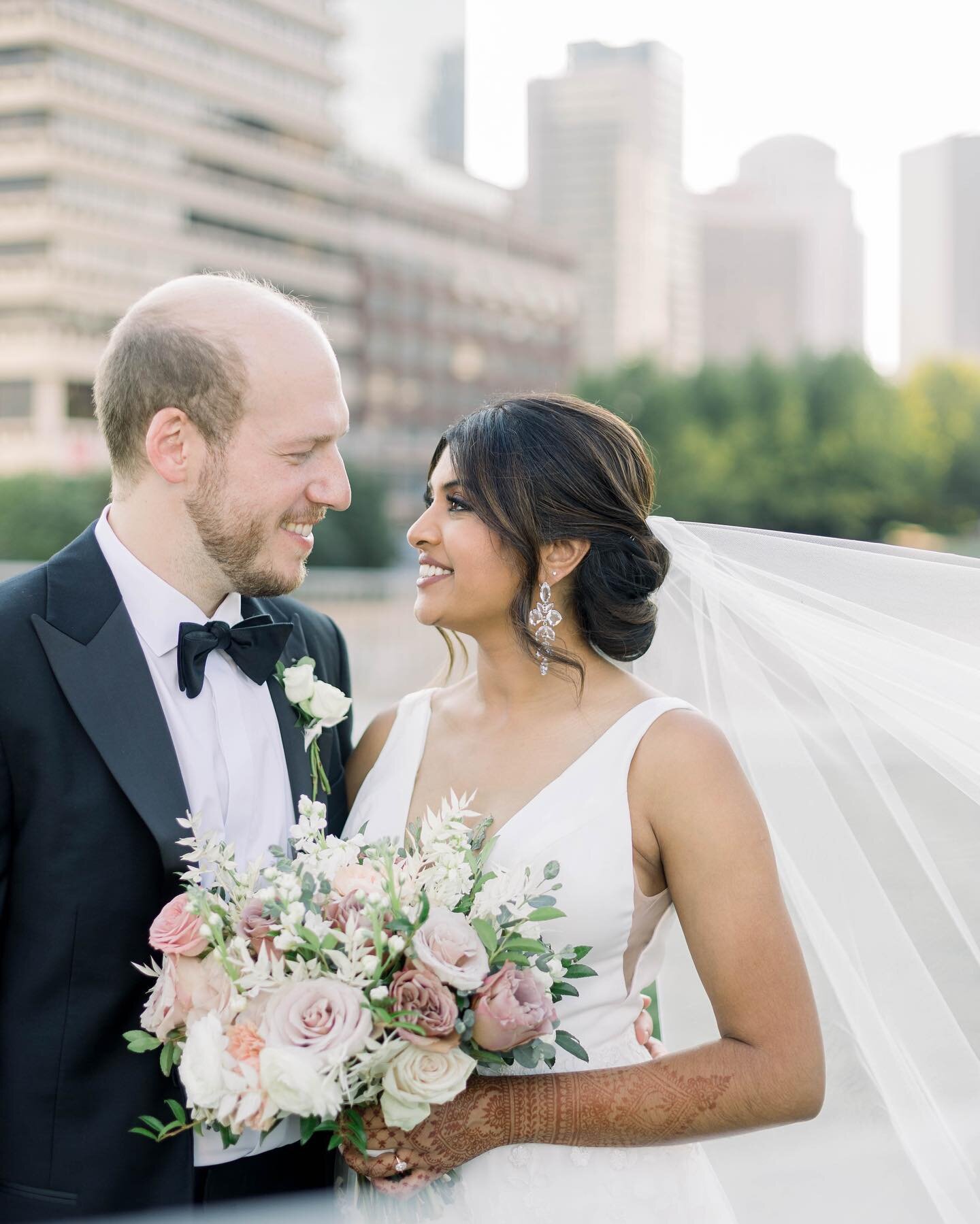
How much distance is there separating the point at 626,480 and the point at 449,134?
107064 millimetres

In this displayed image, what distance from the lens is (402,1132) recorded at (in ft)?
7.57

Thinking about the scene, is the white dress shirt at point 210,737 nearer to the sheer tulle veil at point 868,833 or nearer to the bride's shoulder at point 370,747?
the bride's shoulder at point 370,747

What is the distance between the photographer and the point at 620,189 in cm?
13362

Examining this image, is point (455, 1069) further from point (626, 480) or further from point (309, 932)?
point (626, 480)

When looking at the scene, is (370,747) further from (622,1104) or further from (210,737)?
(622,1104)

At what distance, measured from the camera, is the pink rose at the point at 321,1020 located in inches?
81.8

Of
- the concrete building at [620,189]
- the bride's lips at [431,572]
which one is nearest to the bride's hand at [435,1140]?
the bride's lips at [431,572]

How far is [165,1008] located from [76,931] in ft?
1.13

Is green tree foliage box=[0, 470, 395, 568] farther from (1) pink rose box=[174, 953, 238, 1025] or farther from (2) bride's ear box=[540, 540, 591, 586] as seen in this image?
(1) pink rose box=[174, 953, 238, 1025]

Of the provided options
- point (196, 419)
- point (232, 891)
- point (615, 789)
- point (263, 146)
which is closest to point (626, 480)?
point (615, 789)

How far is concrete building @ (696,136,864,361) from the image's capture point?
154m

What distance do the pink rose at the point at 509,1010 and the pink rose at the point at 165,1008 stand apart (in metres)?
0.53

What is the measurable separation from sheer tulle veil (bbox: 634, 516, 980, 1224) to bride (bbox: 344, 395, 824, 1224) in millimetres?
249

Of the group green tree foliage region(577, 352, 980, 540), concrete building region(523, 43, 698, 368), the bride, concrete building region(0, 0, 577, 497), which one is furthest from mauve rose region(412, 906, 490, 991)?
concrete building region(523, 43, 698, 368)
